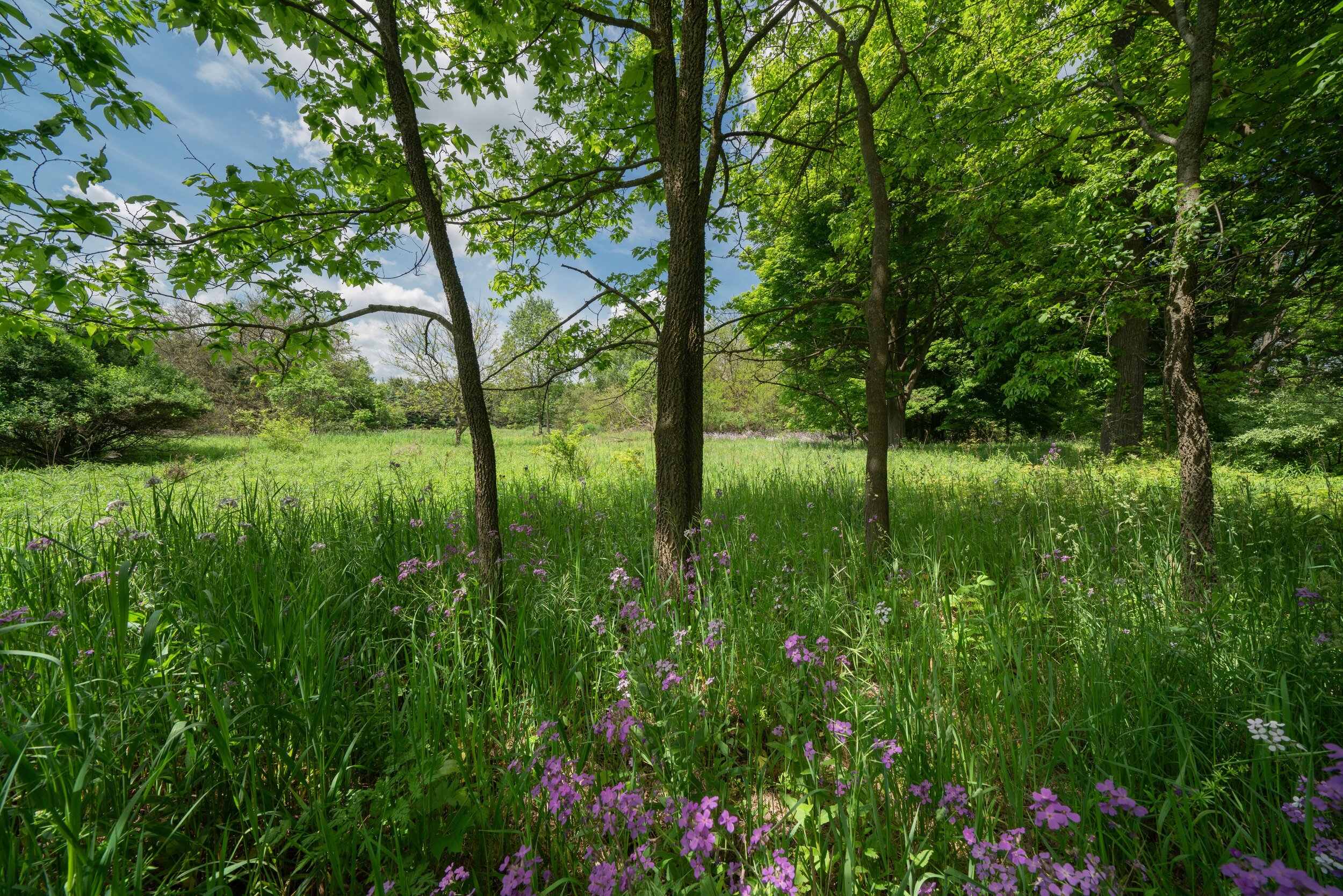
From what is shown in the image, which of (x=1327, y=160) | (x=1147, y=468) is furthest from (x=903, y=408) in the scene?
(x=1327, y=160)

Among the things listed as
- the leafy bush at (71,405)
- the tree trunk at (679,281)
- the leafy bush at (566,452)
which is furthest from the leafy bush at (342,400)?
the tree trunk at (679,281)

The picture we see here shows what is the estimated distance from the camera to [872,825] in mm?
1584

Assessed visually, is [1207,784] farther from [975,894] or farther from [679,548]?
[679,548]

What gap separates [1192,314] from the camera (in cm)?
294

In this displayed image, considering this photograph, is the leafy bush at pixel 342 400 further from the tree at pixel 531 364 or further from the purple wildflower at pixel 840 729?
the purple wildflower at pixel 840 729

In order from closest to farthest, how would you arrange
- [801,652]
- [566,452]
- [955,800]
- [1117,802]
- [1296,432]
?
[1117,802], [955,800], [801,652], [1296,432], [566,452]

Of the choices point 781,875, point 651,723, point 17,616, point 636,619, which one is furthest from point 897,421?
point 17,616

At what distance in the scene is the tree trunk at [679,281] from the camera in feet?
10.1

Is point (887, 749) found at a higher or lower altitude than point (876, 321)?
lower

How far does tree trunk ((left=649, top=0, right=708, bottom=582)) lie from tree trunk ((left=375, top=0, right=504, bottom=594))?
45.5 inches

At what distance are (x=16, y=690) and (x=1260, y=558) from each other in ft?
23.2

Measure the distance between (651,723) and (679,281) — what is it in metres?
2.71

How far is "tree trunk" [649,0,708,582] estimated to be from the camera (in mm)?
3074

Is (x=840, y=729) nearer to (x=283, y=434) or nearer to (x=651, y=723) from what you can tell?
(x=651, y=723)
